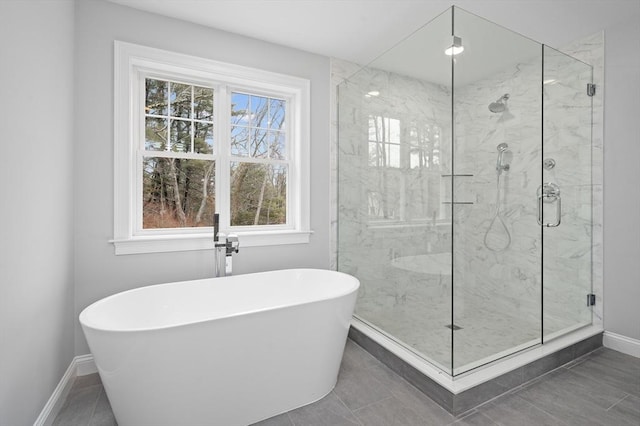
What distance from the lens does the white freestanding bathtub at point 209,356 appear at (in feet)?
4.49

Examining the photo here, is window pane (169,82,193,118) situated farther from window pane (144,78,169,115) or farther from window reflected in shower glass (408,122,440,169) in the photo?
window reflected in shower glass (408,122,440,169)

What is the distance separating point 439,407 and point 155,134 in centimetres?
277

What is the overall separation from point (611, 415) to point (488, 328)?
27.3 inches

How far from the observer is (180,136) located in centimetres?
254

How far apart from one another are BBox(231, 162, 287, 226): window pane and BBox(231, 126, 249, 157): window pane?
0.33ft

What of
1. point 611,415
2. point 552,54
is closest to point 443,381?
point 611,415

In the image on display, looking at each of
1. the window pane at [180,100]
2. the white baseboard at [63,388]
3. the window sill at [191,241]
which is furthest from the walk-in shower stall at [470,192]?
the white baseboard at [63,388]

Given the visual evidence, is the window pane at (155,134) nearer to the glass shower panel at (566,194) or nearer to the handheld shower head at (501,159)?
the handheld shower head at (501,159)

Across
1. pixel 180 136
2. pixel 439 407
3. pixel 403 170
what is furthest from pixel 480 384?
pixel 180 136

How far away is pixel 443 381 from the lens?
174 cm

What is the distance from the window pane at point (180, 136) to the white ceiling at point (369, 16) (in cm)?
80

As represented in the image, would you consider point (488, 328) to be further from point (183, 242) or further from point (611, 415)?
point (183, 242)

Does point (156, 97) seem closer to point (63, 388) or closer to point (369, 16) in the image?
point (369, 16)

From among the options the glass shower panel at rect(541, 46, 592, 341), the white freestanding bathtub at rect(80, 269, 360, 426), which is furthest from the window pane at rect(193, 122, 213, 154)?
the glass shower panel at rect(541, 46, 592, 341)
